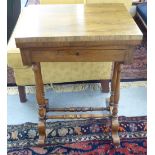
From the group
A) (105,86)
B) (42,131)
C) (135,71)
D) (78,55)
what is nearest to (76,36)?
(78,55)

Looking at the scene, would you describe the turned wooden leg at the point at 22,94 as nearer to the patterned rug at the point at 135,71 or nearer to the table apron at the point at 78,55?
the patterned rug at the point at 135,71

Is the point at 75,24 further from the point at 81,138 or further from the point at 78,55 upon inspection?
the point at 81,138

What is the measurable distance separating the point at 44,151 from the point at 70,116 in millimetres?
266

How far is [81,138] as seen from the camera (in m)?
1.65

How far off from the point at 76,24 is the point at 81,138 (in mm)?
743

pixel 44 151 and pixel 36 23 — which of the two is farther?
pixel 44 151

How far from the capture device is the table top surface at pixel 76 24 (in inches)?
47.8

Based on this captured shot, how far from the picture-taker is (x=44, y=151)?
1.57 metres

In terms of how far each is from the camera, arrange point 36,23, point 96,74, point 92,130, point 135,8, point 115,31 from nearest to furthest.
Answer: point 115,31, point 36,23, point 92,130, point 96,74, point 135,8

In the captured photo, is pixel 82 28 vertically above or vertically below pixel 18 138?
above

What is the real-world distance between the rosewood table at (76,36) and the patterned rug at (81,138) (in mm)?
358

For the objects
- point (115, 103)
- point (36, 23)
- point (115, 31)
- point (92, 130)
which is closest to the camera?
point (115, 31)

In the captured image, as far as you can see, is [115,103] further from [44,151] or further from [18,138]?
[18,138]
